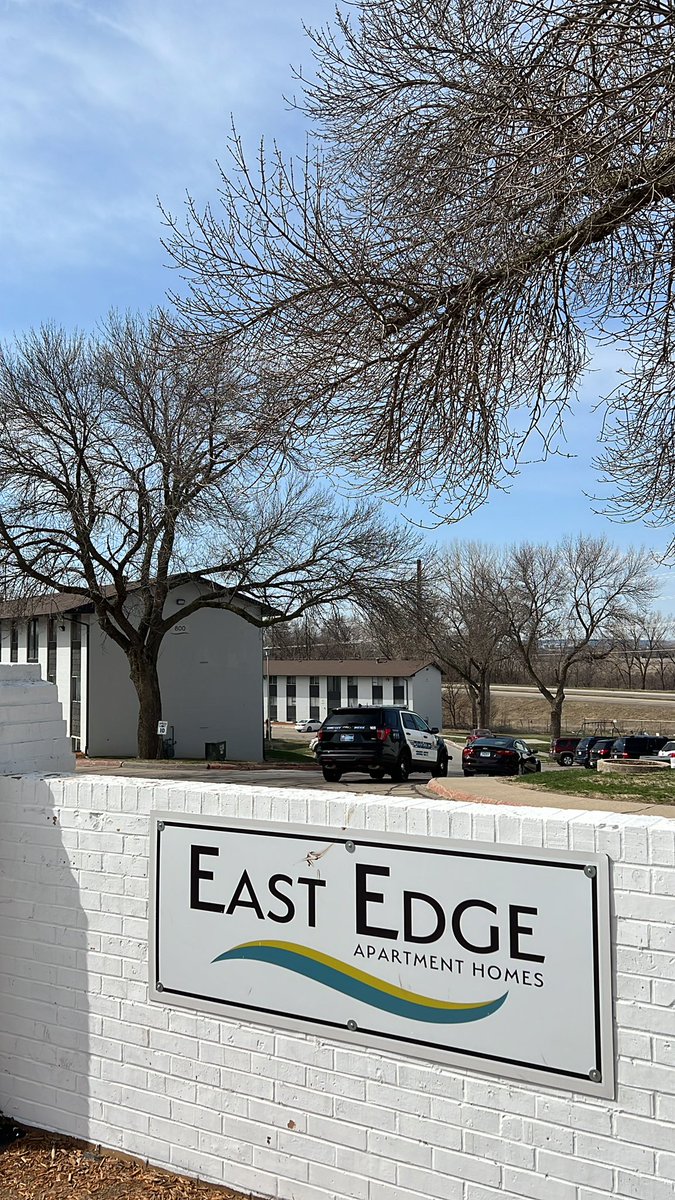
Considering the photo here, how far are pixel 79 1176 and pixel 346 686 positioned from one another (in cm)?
6428

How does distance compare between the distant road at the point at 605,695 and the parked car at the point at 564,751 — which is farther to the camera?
the distant road at the point at 605,695

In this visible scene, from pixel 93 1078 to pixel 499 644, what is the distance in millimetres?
61848

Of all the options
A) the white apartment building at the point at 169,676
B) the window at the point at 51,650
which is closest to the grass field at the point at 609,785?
the white apartment building at the point at 169,676

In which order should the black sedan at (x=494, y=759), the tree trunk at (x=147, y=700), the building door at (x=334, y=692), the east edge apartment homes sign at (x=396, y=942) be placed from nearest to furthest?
the east edge apartment homes sign at (x=396, y=942)
the black sedan at (x=494, y=759)
the tree trunk at (x=147, y=700)
the building door at (x=334, y=692)

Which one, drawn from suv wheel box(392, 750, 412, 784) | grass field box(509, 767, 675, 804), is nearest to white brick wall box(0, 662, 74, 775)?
grass field box(509, 767, 675, 804)

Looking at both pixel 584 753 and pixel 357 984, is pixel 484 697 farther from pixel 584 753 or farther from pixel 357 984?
pixel 357 984

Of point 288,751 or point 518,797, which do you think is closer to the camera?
point 518,797

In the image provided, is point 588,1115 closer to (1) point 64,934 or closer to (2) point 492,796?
(1) point 64,934

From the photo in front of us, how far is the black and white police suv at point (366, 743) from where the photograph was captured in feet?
68.8

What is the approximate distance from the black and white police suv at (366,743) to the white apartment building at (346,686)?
4281 centimetres

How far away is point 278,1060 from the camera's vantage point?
152 inches

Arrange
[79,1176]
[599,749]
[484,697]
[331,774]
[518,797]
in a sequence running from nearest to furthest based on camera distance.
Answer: [79,1176], [518,797], [331,774], [599,749], [484,697]

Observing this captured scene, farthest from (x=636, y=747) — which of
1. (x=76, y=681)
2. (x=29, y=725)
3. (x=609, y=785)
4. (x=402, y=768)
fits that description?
(x=29, y=725)

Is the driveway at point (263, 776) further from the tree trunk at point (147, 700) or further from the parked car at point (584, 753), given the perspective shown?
the parked car at point (584, 753)
